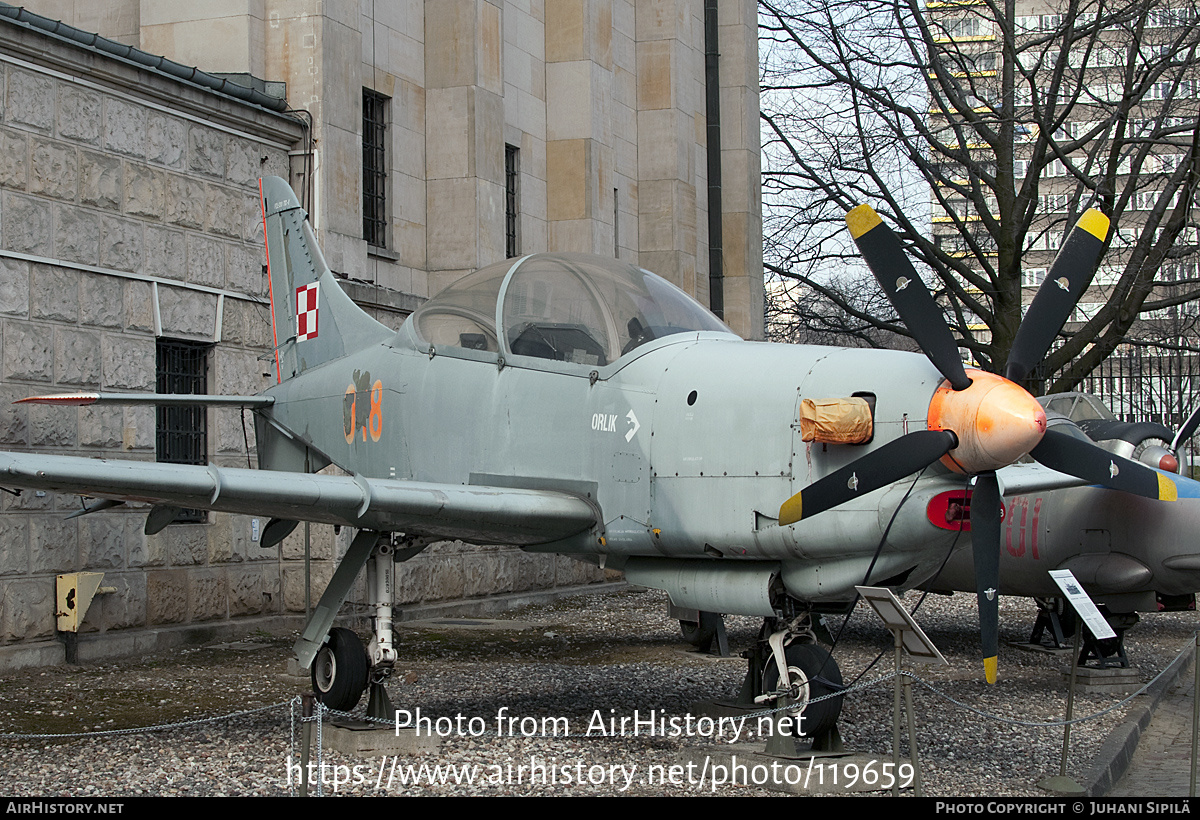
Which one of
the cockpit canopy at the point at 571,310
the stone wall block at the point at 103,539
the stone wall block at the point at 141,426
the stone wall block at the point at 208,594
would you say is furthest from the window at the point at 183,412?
the cockpit canopy at the point at 571,310

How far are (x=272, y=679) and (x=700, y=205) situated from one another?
56.6ft

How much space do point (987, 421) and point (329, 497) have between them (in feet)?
13.2

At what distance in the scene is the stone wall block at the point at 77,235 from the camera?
1097cm

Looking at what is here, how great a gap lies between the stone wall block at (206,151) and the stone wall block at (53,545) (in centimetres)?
406

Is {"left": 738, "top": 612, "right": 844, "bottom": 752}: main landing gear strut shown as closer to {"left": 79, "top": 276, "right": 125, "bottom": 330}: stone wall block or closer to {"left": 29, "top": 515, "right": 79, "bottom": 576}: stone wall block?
{"left": 29, "top": 515, "right": 79, "bottom": 576}: stone wall block

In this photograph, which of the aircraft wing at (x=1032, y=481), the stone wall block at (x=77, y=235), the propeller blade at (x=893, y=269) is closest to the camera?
the propeller blade at (x=893, y=269)

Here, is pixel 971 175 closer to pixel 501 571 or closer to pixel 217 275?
pixel 501 571

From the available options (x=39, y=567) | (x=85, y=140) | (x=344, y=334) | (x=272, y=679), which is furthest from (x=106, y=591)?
(x=85, y=140)

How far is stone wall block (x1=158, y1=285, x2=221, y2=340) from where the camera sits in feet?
39.4

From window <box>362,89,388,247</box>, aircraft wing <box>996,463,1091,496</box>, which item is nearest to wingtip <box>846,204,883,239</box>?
aircraft wing <box>996,463,1091,496</box>

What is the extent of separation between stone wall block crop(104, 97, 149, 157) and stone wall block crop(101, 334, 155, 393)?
1907mm

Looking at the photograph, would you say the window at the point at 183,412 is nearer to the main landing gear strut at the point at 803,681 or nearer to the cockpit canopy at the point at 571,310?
the cockpit canopy at the point at 571,310

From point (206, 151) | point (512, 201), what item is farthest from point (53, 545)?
point (512, 201)

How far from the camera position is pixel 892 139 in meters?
25.8
